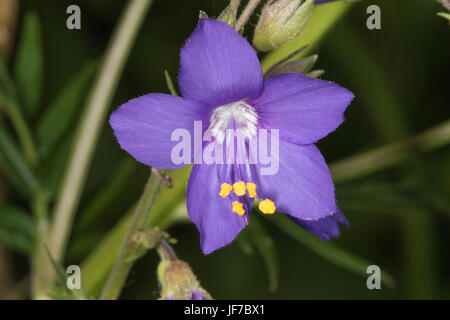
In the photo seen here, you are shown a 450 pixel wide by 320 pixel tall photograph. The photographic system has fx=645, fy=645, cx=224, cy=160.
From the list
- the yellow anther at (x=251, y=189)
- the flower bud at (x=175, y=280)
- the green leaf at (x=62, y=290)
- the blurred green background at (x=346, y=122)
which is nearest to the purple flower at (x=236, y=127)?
the yellow anther at (x=251, y=189)

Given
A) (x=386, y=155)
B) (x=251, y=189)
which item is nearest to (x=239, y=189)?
(x=251, y=189)

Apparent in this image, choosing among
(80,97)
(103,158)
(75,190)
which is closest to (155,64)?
(103,158)

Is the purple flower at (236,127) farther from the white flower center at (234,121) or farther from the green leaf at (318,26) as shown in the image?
the green leaf at (318,26)

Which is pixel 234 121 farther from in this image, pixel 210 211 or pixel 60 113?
pixel 60 113

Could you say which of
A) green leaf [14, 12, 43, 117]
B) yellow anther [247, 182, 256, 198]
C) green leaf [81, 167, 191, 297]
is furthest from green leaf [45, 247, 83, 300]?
green leaf [14, 12, 43, 117]
